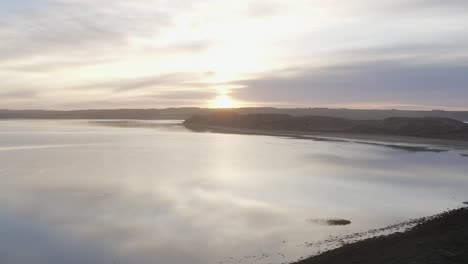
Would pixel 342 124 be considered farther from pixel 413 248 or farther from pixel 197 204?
pixel 413 248

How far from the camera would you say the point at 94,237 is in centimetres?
1462

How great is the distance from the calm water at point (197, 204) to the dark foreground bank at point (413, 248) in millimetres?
1452

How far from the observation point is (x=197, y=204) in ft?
64.8

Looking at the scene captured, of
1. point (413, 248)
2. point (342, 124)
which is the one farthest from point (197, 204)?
point (342, 124)

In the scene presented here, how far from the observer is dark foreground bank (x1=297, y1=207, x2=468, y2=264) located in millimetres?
11180

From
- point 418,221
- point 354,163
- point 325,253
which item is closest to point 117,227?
point 325,253

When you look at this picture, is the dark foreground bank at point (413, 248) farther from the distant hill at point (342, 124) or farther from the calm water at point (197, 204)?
the distant hill at point (342, 124)

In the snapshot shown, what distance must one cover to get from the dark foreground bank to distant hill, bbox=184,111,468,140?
52.4 metres

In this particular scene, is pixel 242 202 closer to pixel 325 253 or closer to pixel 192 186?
pixel 192 186

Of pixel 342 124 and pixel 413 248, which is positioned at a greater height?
pixel 342 124

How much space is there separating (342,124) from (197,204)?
68549 millimetres

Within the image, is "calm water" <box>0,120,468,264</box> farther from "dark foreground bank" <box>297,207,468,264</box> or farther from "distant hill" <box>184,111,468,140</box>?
"distant hill" <box>184,111,468,140</box>

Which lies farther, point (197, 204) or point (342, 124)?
point (342, 124)

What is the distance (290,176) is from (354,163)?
9598 millimetres
